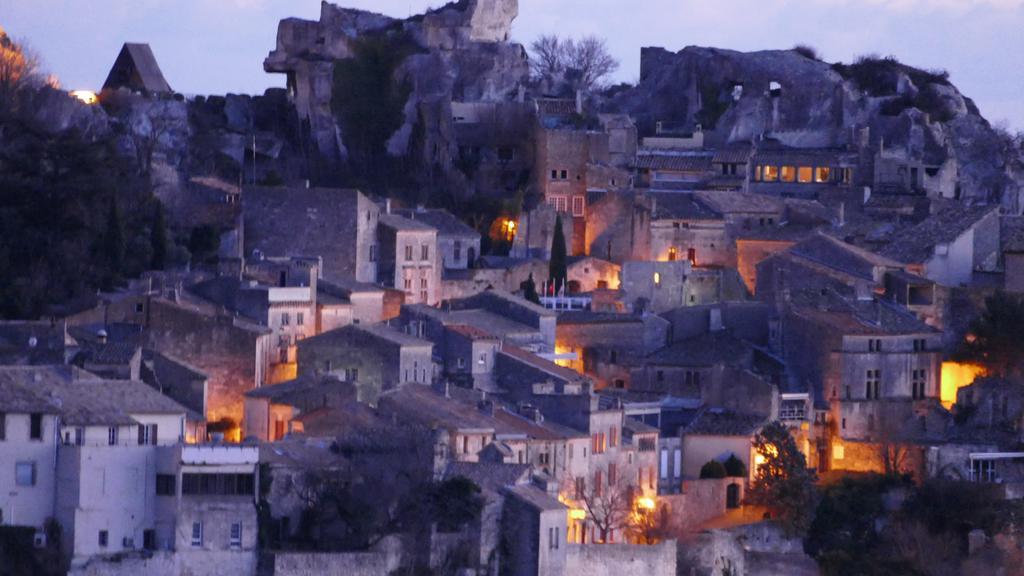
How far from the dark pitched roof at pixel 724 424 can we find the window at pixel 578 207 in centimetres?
1271

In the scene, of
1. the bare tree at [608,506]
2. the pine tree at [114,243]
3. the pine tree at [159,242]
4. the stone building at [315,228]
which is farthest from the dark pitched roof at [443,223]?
the bare tree at [608,506]

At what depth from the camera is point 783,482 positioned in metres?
61.6

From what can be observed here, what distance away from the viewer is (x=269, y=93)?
3150 inches

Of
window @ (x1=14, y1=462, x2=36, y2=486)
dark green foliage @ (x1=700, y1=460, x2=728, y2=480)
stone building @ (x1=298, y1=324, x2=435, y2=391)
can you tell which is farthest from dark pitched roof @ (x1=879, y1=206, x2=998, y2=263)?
window @ (x1=14, y1=462, x2=36, y2=486)

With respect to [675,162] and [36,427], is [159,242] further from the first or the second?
[675,162]

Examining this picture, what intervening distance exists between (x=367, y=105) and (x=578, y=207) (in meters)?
5.42

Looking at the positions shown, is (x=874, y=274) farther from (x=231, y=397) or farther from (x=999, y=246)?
(x=231, y=397)

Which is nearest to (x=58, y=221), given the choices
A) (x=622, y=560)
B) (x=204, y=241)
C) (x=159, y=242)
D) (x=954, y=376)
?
(x=159, y=242)

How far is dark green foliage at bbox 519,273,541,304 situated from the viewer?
69.9 m

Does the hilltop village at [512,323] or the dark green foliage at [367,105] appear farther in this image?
the dark green foliage at [367,105]

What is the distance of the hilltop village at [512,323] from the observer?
53.9 metres

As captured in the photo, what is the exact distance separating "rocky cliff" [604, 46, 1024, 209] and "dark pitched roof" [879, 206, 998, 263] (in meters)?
7.03

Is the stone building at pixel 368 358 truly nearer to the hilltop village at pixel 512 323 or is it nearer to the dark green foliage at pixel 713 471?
the hilltop village at pixel 512 323

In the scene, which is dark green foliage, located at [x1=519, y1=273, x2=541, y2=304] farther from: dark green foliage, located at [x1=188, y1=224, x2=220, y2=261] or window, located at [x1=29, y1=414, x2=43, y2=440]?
window, located at [x1=29, y1=414, x2=43, y2=440]
